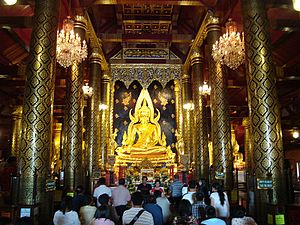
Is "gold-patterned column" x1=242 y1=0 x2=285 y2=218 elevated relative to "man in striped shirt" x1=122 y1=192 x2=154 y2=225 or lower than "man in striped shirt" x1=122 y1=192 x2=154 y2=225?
elevated

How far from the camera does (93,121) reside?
1216cm

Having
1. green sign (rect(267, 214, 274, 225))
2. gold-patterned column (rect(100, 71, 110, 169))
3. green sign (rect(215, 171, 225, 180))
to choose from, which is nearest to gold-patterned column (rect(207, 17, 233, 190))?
green sign (rect(215, 171, 225, 180))

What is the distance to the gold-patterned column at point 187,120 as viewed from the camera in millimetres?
13529

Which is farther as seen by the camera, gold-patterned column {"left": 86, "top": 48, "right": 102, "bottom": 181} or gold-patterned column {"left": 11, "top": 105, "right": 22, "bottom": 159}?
gold-patterned column {"left": 11, "top": 105, "right": 22, "bottom": 159}

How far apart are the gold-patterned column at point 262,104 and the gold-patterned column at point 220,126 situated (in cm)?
269

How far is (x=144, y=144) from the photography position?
51.0ft

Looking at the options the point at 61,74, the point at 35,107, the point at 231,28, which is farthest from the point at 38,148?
the point at 61,74

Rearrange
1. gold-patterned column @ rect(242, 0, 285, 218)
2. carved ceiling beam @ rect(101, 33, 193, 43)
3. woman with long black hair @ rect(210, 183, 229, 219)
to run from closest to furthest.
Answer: woman with long black hair @ rect(210, 183, 229, 219), gold-patterned column @ rect(242, 0, 285, 218), carved ceiling beam @ rect(101, 33, 193, 43)

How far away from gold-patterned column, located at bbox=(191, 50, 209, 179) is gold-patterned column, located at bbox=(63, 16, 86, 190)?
468cm

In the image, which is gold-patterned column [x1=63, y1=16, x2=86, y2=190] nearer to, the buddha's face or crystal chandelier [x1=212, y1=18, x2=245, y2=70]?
crystal chandelier [x1=212, y1=18, x2=245, y2=70]

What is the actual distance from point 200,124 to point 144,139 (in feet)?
15.1

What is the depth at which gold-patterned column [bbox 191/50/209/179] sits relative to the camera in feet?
37.1

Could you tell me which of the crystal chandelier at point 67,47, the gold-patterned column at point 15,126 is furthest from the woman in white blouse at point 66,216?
the gold-patterned column at point 15,126

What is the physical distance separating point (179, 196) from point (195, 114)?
6037 millimetres
